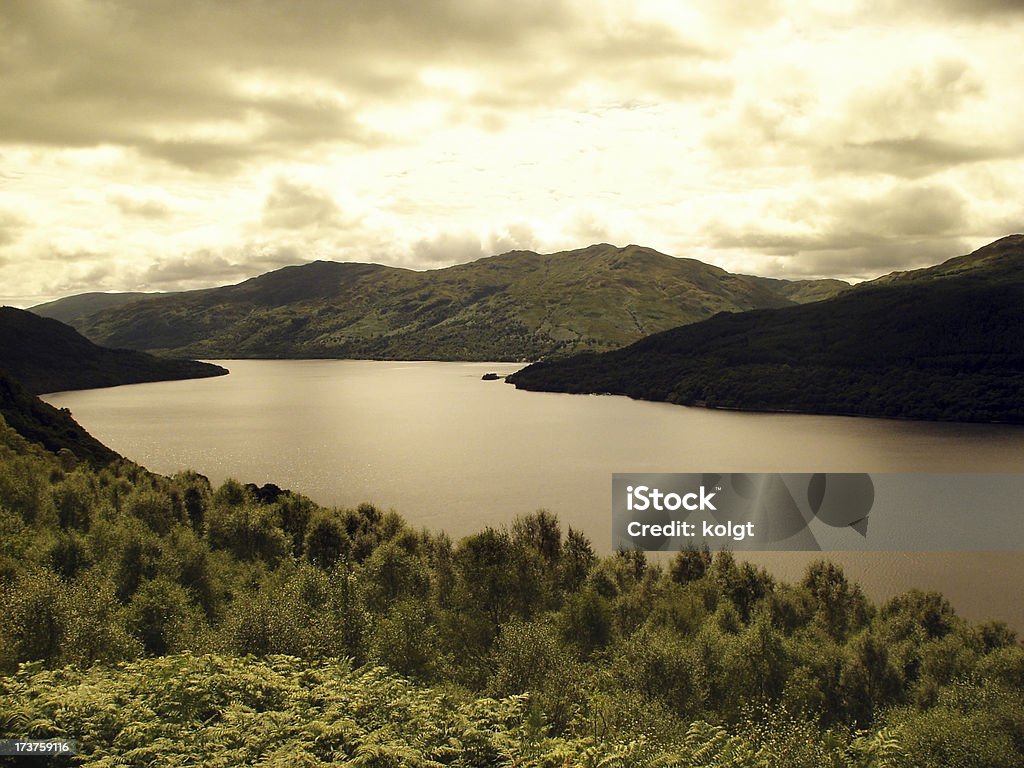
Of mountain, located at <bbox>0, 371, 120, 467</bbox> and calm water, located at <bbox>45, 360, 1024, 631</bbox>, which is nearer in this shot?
calm water, located at <bbox>45, 360, 1024, 631</bbox>

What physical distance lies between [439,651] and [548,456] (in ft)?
305

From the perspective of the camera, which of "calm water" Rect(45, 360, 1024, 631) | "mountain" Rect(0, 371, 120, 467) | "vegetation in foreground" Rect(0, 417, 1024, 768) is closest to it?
"vegetation in foreground" Rect(0, 417, 1024, 768)

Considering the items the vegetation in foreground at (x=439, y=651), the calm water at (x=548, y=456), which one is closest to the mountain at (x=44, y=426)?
the calm water at (x=548, y=456)

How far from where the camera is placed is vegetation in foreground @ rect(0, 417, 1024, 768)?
25078 millimetres

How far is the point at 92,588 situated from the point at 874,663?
48.7 metres

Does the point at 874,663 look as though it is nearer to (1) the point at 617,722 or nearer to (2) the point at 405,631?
(1) the point at 617,722

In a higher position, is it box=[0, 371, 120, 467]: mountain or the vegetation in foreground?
box=[0, 371, 120, 467]: mountain

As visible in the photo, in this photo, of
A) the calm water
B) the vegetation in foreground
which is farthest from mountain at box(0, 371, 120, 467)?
the vegetation in foreground

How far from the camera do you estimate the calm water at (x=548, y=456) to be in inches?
2913

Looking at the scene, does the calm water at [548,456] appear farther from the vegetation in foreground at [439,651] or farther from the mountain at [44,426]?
the vegetation in foreground at [439,651]

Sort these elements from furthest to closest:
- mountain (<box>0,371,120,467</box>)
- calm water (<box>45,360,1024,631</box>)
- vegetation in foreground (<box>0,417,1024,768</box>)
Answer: mountain (<box>0,371,120,467</box>) → calm water (<box>45,360,1024,631</box>) → vegetation in foreground (<box>0,417,1024,768</box>)

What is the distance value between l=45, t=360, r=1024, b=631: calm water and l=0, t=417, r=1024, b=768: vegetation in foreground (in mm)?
16763

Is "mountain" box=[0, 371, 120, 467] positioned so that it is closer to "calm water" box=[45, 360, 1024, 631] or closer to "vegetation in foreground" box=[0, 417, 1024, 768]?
"calm water" box=[45, 360, 1024, 631]

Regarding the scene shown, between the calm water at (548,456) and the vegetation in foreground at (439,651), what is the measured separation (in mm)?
16763
